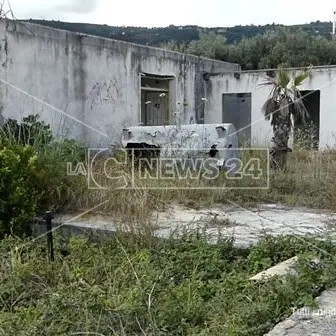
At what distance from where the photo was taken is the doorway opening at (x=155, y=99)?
13889mm

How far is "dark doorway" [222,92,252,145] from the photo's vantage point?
1588 centimetres

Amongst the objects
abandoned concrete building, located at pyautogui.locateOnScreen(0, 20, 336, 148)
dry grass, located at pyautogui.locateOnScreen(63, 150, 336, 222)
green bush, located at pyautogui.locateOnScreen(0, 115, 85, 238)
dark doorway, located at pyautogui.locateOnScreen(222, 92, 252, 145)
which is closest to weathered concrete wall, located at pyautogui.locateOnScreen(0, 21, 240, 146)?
abandoned concrete building, located at pyautogui.locateOnScreen(0, 20, 336, 148)

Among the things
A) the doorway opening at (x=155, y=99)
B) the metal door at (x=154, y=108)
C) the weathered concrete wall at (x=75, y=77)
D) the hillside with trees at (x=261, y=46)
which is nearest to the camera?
the weathered concrete wall at (x=75, y=77)

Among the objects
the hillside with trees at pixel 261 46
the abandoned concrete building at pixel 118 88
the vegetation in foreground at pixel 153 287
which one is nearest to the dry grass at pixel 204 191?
the vegetation in foreground at pixel 153 287

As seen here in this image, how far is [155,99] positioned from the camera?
14.4 m

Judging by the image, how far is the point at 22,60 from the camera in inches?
397

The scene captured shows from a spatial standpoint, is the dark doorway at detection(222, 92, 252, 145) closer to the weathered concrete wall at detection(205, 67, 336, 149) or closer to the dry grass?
the weathered concrete wall at detection(205, 67, 336, 149)

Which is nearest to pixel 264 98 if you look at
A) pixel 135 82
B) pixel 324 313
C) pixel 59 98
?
pixel 135 82

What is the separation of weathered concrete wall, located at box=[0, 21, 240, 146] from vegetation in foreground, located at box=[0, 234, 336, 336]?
588 cm

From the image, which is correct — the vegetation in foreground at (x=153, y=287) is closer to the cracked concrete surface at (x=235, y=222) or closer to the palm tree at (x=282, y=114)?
the cracked concrete surface at (x=235, y=222)

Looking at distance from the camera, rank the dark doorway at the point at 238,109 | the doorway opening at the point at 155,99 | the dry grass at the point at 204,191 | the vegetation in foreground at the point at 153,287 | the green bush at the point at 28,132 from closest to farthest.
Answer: the vegetation in foreground at the point at 153,287 < the dry grass at the point at 204,191 < the green bush at the point at 28,132 < the doorway opening at the point at 155,99 < the dark doorway at the point at 238,109

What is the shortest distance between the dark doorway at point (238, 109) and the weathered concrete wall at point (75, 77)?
2472mm

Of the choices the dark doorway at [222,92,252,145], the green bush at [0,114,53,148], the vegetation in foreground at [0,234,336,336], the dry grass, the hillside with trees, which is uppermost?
the hillside with trees

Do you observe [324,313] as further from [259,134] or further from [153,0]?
[259,134]
